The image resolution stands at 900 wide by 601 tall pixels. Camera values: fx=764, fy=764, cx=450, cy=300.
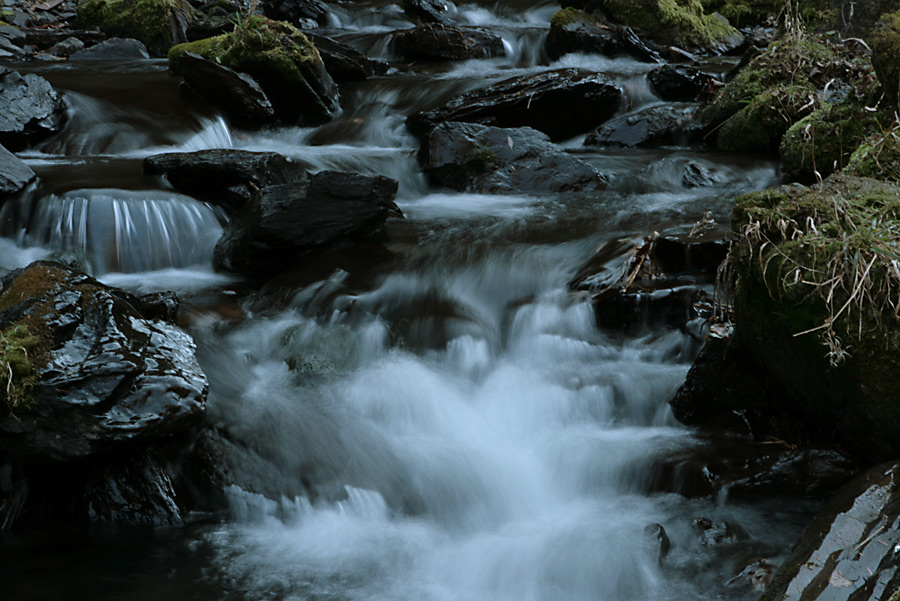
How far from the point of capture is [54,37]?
536 inches

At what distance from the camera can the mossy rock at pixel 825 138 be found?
6.25m

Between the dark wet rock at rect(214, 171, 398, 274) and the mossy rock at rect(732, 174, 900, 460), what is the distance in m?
3.25

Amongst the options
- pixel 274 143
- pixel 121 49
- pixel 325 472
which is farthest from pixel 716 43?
pixel 325 472

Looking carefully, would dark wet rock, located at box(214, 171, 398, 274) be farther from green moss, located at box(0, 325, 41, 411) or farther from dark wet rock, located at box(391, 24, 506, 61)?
dark wet rock, located at box(391, 24, 506, 61)

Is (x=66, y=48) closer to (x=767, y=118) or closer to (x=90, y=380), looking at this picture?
(x=767, y=118)

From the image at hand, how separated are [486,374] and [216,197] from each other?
10.8 feet

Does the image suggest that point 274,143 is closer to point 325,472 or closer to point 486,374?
point 486,374

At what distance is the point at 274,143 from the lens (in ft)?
30.0

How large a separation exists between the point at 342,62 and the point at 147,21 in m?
5.06

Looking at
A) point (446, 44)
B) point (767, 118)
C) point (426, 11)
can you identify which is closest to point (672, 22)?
point (446, 44)

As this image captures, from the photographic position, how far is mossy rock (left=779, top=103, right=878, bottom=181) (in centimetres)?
625

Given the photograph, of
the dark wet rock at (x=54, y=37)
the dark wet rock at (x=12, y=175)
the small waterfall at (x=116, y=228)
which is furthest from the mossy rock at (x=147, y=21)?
the small waterfall at (x=116, y=228)

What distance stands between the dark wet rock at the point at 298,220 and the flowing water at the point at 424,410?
1.05 feet

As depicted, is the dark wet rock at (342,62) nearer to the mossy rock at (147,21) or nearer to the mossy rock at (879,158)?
the mossy rock at (147,21)
